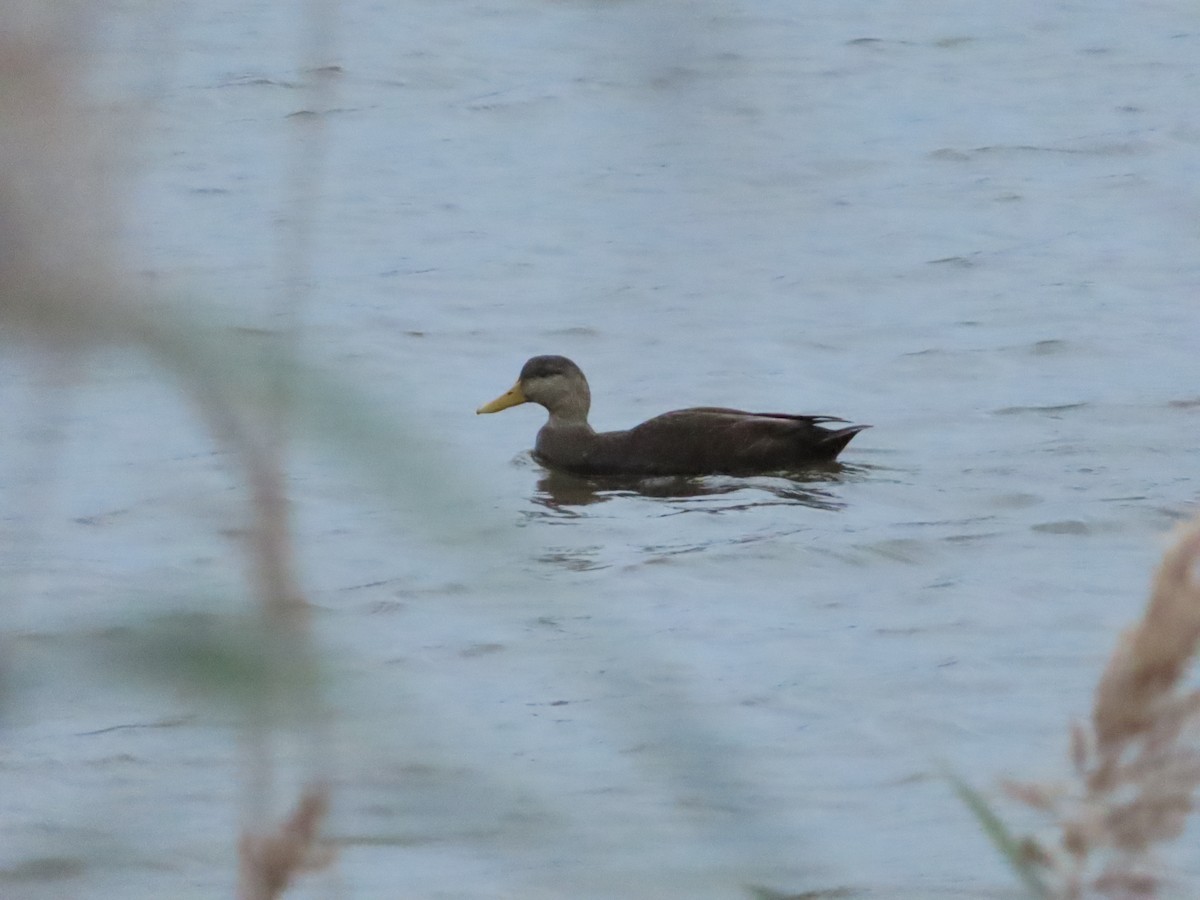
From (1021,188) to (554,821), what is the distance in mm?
12458

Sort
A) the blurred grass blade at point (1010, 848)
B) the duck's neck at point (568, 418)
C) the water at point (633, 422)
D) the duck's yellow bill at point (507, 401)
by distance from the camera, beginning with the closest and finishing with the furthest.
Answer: the water at point (633, 422) → the blurred grass blade at point (1010, 848) → the duck's neck at point (568, 418) → the duck's yellow bill at point (507, 401)

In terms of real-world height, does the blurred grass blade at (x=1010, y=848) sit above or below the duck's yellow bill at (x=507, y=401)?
above

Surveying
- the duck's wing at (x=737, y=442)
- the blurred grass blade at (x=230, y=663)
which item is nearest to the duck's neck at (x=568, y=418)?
the duck's wing at (x=737, y=442)

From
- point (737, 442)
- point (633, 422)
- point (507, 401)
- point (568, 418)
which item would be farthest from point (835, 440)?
point (507, 401)

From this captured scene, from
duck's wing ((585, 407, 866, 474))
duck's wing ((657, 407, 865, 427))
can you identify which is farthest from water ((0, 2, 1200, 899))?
duck's wing ((657, 407, 865, 427))

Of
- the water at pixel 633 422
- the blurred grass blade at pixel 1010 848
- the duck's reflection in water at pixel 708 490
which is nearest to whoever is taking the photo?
the water at pixel 633 422

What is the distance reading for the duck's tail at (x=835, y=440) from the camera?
319 inches

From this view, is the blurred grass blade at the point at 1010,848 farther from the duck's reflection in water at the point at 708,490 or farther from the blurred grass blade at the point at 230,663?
the duck's reflection in water at the point at 708,490

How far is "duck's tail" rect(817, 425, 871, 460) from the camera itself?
8.09m

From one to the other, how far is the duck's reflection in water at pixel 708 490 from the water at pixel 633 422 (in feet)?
0.14

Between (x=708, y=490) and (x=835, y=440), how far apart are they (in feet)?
1.79

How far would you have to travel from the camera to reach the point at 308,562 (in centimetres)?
658

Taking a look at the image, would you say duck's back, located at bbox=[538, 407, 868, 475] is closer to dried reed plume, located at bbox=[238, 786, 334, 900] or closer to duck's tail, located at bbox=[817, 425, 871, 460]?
duck's tail, located at bbox=[817, 425, 871, 460]

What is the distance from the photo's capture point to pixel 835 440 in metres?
8.09
